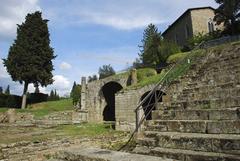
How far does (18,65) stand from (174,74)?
25.1 m

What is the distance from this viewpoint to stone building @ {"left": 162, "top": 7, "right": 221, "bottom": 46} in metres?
39.8

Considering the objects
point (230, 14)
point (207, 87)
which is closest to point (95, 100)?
point (230, 14)

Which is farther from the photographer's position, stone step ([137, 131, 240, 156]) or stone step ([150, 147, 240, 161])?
stone step ([137, 131, 240, 156])

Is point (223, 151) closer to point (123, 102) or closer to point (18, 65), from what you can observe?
point (123, 102)

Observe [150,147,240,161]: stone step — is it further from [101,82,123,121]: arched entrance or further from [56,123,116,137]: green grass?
[101,82,123,121]: arched entrance

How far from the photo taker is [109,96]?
3341 centimetres

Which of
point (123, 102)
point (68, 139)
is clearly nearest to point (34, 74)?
point (123, 102)

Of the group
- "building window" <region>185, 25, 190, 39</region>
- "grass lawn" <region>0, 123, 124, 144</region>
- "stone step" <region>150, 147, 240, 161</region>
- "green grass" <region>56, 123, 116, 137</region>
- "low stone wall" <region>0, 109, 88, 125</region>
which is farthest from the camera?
"building window" <region>185, 25, 190, 39</region>

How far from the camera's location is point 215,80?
9734mm

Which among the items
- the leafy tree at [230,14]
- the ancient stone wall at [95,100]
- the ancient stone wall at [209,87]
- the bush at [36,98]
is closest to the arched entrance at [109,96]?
the ancient stone wall at [95,100]

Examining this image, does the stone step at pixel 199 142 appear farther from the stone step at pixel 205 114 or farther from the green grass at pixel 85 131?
the green grass at pixel 85 131

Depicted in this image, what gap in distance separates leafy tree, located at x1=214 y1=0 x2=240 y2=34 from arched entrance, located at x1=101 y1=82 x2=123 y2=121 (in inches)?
555

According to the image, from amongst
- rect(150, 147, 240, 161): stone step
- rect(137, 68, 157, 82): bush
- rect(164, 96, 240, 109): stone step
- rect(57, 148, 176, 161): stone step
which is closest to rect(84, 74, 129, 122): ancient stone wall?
rect(137, 68, 157, 82): bush

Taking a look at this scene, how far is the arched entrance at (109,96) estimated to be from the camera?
3228 centimetres
